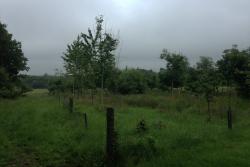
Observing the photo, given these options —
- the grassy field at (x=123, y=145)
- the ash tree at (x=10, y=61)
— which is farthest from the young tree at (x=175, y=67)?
the grassy field at (x=123, y=145)

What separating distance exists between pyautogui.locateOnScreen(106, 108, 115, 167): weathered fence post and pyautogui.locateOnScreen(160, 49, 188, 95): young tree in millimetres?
29765

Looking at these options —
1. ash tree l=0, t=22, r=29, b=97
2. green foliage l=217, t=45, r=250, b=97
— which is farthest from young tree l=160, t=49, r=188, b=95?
ash tree l=0, t=22, r=29, b=97

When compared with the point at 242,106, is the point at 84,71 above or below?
above

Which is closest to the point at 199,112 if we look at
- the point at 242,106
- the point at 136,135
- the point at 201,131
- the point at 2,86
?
the point at 242,106

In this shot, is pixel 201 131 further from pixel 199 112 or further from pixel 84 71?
pixel 84 71

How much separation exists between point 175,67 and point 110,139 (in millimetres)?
30833

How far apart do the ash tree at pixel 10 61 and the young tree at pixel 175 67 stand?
1487 cm

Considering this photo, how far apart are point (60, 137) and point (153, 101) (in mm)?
16666

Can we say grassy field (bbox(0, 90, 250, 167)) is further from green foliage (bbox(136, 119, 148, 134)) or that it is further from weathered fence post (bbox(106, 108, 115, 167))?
weathered fence post (bbox(106, 108, 115, 167))

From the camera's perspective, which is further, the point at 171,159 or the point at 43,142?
the point at 43,142

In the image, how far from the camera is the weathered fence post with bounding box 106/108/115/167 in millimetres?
10273

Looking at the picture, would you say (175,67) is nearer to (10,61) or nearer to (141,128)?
(10,61)

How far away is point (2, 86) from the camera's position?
35719 mm

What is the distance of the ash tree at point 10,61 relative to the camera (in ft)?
121
